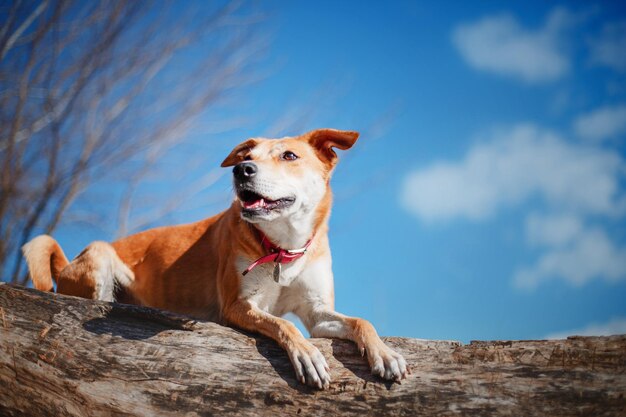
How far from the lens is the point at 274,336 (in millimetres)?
3000

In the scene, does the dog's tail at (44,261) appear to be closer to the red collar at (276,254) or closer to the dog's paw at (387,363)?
the red collar at (276,254)

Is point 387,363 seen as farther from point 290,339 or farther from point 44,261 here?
point 44,261

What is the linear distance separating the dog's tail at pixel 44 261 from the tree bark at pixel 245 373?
1289 millimetres

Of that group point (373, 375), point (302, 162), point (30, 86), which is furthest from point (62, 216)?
point (373, 375)

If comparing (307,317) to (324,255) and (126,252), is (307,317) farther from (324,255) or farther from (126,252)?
(126,252)

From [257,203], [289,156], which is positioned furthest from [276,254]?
[289,156]

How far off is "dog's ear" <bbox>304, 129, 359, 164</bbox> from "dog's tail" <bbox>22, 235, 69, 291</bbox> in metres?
2.68

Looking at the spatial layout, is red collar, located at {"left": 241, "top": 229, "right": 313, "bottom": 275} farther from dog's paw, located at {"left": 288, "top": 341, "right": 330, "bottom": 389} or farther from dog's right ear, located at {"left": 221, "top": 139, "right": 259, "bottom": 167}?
dog's paw, located at {"left": 288, "top": 341, "right": 330, "bottom": 389}

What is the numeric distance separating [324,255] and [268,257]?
51 cm

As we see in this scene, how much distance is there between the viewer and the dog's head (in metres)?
3.27

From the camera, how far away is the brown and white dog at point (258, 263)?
311 centimetres

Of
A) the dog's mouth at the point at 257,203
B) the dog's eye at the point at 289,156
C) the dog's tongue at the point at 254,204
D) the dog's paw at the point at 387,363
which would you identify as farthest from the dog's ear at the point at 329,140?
the dog's paw at the point at 387,363

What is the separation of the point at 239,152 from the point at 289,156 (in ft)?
2.05

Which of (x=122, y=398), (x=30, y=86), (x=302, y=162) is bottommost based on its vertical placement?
(x=122, y=398)
